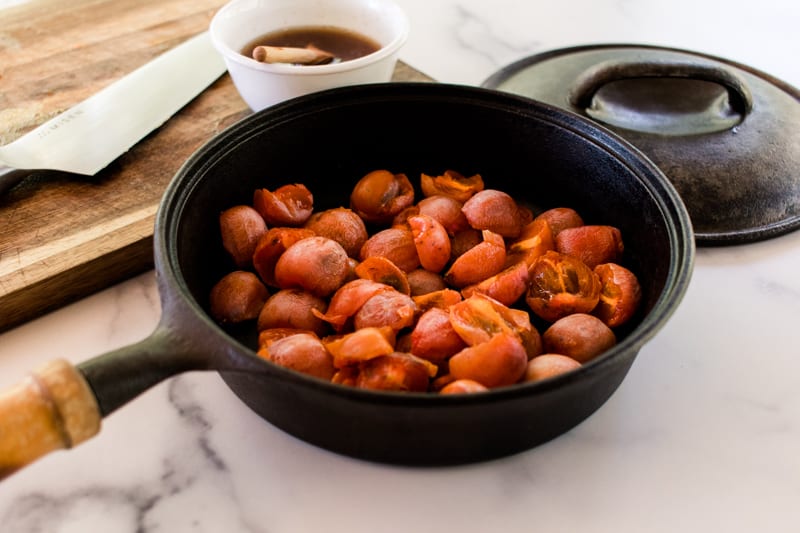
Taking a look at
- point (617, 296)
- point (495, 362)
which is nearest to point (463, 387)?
point (495, 362)

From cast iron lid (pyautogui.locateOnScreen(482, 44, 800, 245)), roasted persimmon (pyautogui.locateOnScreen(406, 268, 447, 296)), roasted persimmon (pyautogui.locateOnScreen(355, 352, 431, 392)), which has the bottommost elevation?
roasted persimmon (pyautogui.locateOnScreen(406, 268, 447, 296))

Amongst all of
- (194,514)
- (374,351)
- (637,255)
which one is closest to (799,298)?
(637,255)

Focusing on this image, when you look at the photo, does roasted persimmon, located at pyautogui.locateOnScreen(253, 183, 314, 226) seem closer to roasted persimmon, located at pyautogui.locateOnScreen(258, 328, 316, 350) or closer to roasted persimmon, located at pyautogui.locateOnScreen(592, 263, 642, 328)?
roasted persimmon, located at pyautogui.locateOnScreen(258, 328, 316, 350)

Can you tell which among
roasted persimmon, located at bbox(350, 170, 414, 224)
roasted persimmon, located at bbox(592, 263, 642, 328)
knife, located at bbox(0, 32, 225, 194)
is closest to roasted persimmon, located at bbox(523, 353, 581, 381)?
roasted persimmon, located at bbox(592, 263, 642, 328)

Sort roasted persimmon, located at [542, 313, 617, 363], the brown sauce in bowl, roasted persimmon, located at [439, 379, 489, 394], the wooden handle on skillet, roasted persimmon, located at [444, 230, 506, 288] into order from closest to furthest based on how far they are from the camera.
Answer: the wooden handle on skillet
roasted persimmon, located at [439, 379, 489, 394]
roasted persimmon, located at [542, 313, 617, 363]
roasted persimmon, located at [444, 230, 506, 288]
the brown sauce in bowl

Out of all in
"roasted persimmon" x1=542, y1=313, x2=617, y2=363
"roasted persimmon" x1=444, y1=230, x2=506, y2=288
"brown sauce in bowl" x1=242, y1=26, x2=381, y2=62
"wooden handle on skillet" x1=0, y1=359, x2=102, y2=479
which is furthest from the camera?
"brown sauce in bowl" x1=242, y1=26, x2=381, y2=62

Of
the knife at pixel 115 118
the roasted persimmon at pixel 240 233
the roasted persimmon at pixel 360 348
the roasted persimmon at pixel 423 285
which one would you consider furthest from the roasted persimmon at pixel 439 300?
the knife at pixel 115 118

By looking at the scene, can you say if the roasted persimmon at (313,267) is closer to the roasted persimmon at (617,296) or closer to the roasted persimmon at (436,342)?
the roasted persimmon at (436,342)

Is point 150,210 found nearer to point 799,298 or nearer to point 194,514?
point 194,514

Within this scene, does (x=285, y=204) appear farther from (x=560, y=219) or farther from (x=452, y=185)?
(x=560, y=219)
